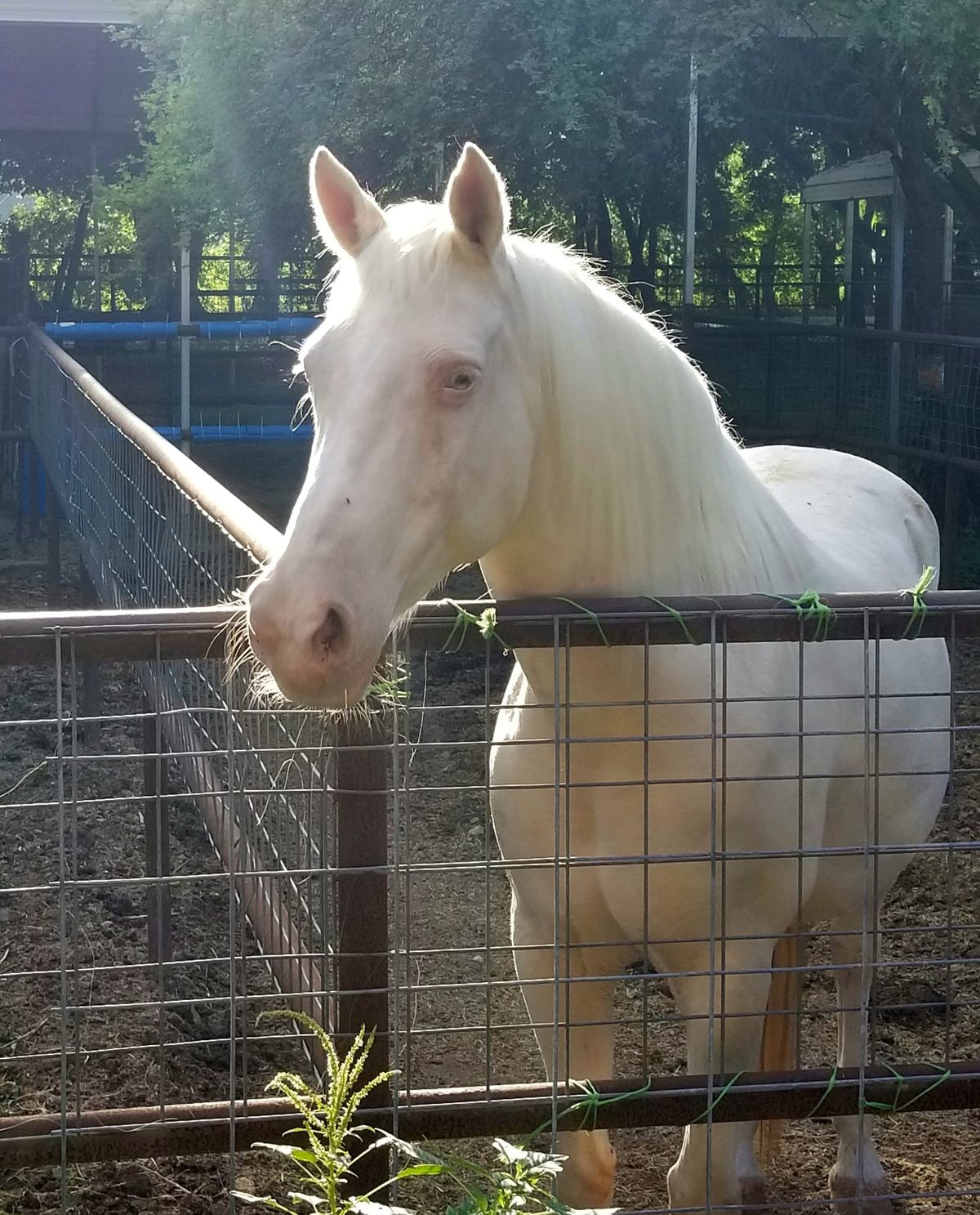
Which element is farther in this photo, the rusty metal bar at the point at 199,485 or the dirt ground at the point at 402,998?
the dirt ground at the point at 402,998

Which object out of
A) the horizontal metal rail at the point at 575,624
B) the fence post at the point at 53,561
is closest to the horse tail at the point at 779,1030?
the horizontal metal rail at the point at 575,624

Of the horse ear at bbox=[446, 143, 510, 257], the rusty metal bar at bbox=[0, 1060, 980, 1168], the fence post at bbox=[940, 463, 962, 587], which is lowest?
the rusty metal bar at bbox=[0, 1060, 980, 1168]

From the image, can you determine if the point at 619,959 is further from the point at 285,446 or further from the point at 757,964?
the point at 285,446

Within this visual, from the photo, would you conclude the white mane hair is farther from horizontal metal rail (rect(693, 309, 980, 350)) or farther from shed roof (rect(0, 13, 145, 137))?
shed roof (rect(0, 13, 145, 137))

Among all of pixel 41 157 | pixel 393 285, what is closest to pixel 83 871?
pixel 393 285

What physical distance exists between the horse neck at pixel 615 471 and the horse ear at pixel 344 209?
264 mm

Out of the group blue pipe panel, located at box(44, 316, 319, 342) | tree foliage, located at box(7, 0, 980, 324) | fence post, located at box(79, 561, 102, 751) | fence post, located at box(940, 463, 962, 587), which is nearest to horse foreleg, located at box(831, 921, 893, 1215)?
fence post, located at box(79, 561, 102, 751)

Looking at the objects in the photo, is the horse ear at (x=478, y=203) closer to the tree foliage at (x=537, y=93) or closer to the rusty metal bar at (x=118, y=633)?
the rusty metal bar at (x=118, y=633)

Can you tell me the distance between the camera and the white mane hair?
2.02m

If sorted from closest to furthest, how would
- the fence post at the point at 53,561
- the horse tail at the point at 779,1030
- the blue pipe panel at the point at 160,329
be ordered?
1. the horse tail at the point at 779,1030
2. the fence post at the point at 53,561
3. the blue pipe panel at the point at 160,329

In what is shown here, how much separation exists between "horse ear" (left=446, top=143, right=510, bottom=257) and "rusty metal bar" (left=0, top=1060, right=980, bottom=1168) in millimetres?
1182

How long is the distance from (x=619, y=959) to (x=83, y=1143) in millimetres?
1008

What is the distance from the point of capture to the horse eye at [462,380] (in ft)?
6.26

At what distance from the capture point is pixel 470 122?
10.0 meters
